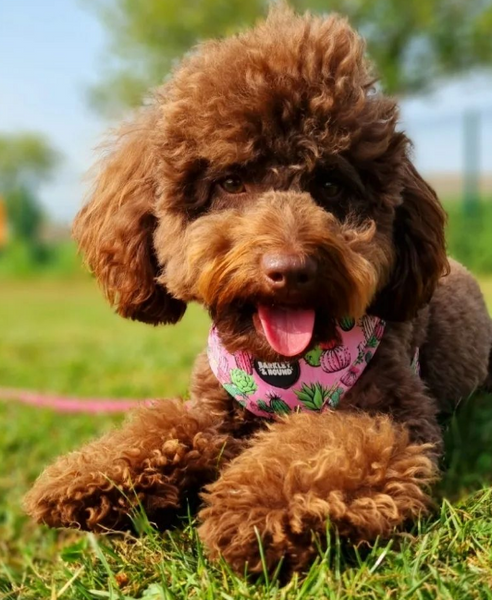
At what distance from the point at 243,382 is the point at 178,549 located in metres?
0.78

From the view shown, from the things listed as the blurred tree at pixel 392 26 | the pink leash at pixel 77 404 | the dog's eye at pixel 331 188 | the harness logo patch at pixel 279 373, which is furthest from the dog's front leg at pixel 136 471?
the blurred tree at pixel 392 26

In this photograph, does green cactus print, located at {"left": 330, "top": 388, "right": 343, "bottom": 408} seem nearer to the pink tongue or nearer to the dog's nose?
the pink tongue

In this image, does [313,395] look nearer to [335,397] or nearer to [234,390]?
[335,397]

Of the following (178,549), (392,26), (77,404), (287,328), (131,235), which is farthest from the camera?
(392,26)

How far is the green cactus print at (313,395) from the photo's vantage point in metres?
2.80

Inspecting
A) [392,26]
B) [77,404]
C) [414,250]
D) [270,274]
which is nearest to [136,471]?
[270,274]

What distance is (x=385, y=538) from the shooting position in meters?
2.07

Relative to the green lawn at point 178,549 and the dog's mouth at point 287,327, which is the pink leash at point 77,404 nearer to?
the green lawn at point 178,549

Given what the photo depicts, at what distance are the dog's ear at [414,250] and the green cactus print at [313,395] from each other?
0.44 meters

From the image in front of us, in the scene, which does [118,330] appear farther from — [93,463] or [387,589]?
[387,589]

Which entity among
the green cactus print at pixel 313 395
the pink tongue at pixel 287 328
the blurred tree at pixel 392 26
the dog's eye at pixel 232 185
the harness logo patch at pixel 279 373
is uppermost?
the blurred tree at pixel 392 26

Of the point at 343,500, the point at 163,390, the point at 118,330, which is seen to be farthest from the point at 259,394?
the point at 118,330

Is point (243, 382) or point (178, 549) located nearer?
point (178, 549)

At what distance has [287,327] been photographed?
256cm
